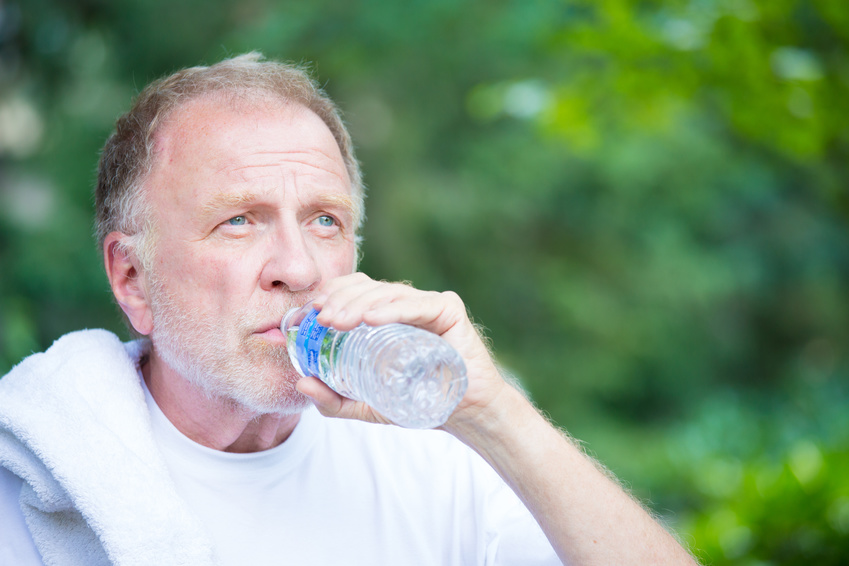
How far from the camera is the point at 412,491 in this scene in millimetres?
1865

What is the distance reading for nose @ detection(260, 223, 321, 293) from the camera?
1581mm

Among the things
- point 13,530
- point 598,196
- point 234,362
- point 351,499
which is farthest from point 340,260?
point 598,196

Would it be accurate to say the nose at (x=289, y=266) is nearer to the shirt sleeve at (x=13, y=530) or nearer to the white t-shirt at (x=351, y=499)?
the white t-shirt at (x=351, y=499)

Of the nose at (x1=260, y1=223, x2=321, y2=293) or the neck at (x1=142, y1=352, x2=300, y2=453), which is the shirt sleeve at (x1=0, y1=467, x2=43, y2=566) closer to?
the neck at (x1=142, y1=352, x2=300, y2=453)

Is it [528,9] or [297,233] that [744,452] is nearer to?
[528,9]

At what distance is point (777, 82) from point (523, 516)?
8.04ft

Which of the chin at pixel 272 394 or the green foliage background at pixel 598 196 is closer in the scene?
the chin at pixel 272 394

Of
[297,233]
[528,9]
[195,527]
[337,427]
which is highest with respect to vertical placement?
[528,9]

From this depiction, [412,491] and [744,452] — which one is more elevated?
[744,452]

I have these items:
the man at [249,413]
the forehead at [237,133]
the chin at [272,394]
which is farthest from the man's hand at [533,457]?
the forehead at [237,133]

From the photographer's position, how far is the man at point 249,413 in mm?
1434

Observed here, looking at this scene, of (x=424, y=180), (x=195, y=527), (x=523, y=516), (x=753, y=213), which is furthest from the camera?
(x=753, y=213)

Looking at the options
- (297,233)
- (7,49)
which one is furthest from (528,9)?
(7,49)

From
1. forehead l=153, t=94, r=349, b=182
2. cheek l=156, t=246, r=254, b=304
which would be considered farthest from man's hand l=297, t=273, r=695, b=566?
forehead l=153, t=94, r=349, b=182
